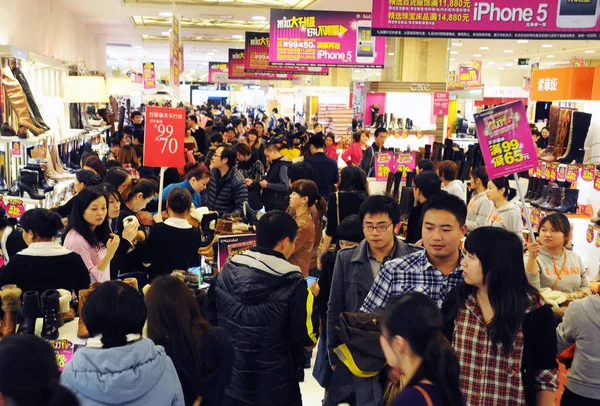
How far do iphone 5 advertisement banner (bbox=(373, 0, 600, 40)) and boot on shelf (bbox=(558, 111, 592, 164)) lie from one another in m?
0.85

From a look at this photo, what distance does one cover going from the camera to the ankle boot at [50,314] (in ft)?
11.7

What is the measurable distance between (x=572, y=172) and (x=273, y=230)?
489 cm

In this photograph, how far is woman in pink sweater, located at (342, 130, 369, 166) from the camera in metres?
12.7

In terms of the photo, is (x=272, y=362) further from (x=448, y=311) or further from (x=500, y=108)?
(x=500, y=108)

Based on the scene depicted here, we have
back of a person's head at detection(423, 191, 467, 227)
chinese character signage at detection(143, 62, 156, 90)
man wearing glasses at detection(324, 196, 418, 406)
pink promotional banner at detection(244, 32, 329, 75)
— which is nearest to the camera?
back of a person's head at detection(423, 191, 467, 227)

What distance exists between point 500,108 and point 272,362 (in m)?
2.48

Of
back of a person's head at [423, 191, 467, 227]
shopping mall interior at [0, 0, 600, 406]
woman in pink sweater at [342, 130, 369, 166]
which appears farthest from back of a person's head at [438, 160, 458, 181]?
woman in pink sweater at [342, 130, 369, 166]

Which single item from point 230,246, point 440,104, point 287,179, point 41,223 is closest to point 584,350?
point 230,246

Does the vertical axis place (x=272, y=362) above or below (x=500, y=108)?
below

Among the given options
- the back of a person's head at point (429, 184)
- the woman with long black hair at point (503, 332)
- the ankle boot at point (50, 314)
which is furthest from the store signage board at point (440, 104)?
the woman with long black hair at point (503, 332)

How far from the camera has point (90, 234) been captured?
187 inches

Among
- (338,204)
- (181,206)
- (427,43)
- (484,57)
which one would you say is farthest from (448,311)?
(484,57)

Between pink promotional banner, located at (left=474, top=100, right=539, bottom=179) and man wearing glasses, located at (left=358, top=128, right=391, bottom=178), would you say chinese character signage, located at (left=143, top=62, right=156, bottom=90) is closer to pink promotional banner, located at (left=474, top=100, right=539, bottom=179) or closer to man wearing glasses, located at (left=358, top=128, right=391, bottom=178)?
man wearing glasses, located at (left=358, top=128, right=391, bottom=178)

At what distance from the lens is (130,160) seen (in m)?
9.47
